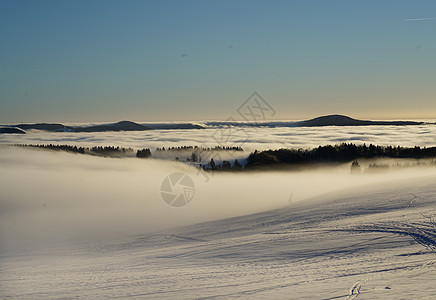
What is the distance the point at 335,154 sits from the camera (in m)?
176

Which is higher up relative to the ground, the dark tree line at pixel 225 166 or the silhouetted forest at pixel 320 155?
the silhouetted forest at pixel 320 155

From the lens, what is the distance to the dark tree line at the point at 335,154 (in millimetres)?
166750

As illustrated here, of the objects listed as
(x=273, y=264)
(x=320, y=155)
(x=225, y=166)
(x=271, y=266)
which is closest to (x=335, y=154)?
(x=320, y=155)

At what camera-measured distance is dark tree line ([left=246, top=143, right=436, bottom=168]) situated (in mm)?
166750

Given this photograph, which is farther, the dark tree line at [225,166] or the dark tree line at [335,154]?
the dark tree line at [225,166]

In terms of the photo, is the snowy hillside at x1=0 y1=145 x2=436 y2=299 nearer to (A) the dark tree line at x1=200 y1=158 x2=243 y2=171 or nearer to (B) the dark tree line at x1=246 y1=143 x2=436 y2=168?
(B) the dark tree line at x1=246 y1=143 x2=436 y2=168

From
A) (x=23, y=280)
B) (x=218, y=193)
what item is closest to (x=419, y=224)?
Answer: (x=23, y=280)

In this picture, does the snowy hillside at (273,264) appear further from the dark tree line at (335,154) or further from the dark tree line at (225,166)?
the dark tree line at (225,166)

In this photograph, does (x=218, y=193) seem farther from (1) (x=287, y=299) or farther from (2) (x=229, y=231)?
(1) (x=287, y=299)

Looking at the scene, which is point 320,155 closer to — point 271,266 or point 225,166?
point 225,166

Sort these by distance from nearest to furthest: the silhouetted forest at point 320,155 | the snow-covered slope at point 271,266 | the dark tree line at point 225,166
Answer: the snow-covered slope at point 271,266 → the silhouetted forest at point 320,155 → the dark tree line at point 225,166

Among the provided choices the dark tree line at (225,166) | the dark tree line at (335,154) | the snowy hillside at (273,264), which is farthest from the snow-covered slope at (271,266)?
the dark tree line at (225,166)

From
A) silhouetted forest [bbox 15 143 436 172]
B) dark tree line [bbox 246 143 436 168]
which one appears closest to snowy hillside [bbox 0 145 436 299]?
silhouetted forest [bbox 15 143 436 172]

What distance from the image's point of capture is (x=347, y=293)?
568 inches
